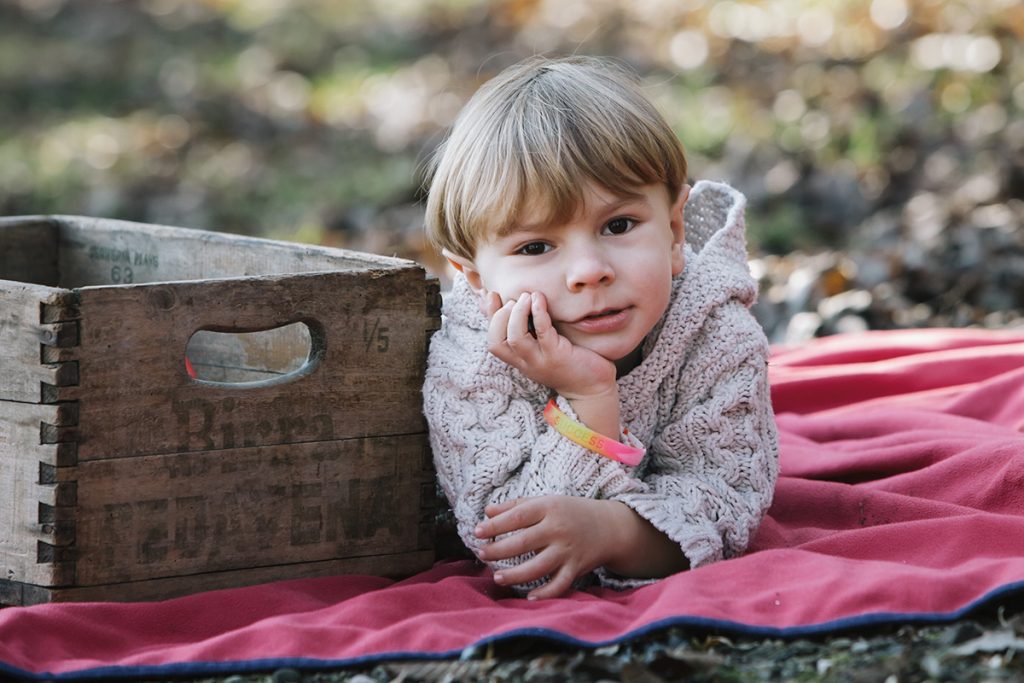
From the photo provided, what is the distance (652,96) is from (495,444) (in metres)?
1.20

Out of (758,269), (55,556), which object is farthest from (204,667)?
(758,269)

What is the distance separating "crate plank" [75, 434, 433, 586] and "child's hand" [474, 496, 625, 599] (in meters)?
0.30

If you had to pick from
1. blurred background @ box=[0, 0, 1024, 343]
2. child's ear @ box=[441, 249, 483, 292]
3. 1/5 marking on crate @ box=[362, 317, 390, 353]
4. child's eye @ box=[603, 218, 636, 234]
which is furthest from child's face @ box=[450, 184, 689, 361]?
blurred background @ box=[0, 0, 1024, 343]

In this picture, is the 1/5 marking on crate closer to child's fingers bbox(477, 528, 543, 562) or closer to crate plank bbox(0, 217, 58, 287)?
child's fingers bbox(477, 528, 543, 562)

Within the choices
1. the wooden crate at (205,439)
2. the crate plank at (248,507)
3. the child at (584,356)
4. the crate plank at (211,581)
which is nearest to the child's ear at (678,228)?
the child at (584,356)

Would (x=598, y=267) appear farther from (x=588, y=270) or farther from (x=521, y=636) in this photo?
(x=521, y=636)

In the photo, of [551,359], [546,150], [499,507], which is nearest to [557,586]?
[499,507]

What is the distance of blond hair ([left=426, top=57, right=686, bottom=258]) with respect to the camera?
229 centimetres

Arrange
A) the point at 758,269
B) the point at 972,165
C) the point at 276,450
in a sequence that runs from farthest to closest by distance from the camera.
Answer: the point at 972,165, the point at 758,269, the point at 276,450

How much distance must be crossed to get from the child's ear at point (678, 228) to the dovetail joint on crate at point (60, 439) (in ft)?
3.36

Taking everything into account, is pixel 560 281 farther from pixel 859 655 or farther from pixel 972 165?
pixel 972 165

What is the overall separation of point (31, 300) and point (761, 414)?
126cm

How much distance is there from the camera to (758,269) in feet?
15.9

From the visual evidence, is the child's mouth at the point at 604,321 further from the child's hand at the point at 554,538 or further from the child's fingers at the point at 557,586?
the child's fingers at the point at 557,586
